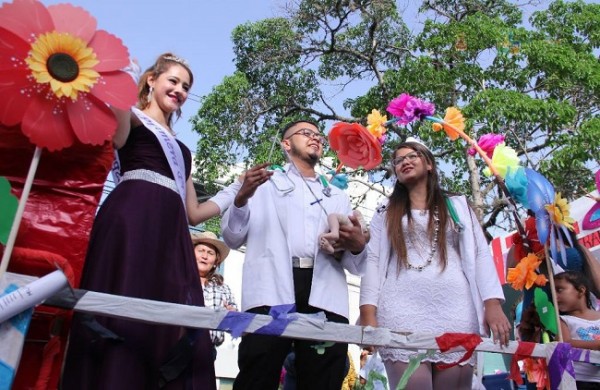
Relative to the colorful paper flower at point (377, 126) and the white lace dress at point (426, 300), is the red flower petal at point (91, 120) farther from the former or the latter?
the colorful paper flower at point (377, 126)

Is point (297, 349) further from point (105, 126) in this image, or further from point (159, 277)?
point (105, 126)

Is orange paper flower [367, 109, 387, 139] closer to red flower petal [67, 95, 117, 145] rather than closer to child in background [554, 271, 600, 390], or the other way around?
child in background [554, 271, 600, 390]

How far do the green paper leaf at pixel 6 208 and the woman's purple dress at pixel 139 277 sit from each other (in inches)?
15.1

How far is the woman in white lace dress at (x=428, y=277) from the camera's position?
2656 mm

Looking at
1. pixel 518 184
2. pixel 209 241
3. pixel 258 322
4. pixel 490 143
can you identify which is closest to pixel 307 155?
pixel 518 184

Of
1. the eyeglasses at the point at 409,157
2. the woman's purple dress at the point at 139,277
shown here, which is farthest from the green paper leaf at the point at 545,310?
the woman's purple dress at the point at 139,277

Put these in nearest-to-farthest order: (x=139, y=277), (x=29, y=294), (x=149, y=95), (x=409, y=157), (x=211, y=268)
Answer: (x=29, y=294)
(x=139, y=277)
(x=149, y=95)
(x=409, y=157)
(x=211, y=268)

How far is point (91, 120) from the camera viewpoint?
1870mm

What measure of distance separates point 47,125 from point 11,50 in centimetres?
21

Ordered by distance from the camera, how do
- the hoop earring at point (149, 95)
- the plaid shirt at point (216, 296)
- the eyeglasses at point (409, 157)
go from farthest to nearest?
1. the plaid shirt at point (216, 296)
2. the eyeglasses at point (409, 157)
3. the hoop earring at point (149, 95)

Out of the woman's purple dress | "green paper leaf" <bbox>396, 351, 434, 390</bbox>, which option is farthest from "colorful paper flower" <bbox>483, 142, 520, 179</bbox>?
the woman's purple dress

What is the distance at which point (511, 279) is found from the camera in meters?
3.14

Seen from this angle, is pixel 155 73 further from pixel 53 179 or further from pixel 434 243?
pixel 434 243

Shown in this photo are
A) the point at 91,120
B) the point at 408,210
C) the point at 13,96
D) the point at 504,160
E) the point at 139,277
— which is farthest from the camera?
the point at 504,160
